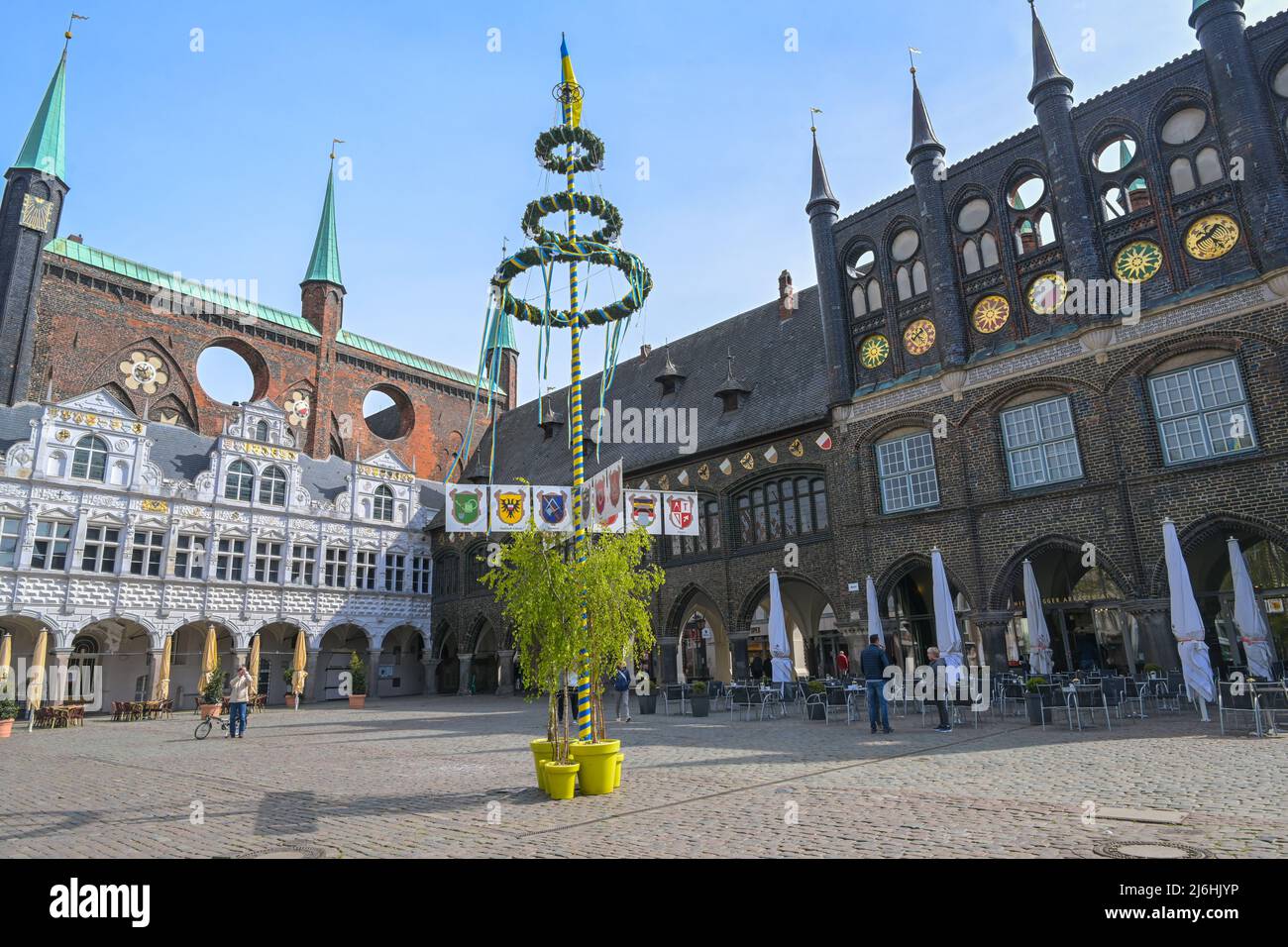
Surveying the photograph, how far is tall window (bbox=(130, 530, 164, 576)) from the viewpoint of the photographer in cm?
2945

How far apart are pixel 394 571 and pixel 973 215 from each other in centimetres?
2981

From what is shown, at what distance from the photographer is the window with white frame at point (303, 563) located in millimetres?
34312

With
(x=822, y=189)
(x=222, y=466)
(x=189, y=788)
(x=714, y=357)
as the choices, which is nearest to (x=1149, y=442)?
(x=822, y=189)

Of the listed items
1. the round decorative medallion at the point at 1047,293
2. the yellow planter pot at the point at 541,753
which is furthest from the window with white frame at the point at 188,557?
the round decorative medallion at the point at 1047,293

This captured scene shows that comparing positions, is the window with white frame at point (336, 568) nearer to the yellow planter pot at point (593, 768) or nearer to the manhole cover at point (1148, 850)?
Result: the yellow planter pot at point (593, 768)

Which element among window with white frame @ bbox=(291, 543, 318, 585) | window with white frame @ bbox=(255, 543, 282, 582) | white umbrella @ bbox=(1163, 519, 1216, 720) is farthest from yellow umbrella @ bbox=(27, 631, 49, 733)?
white umbrella @ bbox=(1163, 519, 1216, 720)

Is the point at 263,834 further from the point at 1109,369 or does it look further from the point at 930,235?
the point at 930,235

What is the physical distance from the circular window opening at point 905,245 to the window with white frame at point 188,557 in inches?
1124

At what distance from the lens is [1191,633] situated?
13219 mm

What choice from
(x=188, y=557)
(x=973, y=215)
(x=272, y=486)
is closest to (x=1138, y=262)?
(x=973, y=215)

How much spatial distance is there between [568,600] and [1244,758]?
321 inches

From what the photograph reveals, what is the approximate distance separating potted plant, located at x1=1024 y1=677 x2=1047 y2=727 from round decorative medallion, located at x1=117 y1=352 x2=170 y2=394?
37.4 metres
